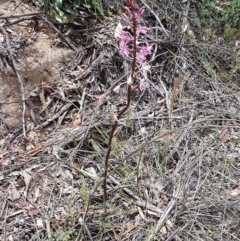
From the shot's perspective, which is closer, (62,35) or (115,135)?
(115,135)

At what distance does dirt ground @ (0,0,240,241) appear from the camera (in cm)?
224

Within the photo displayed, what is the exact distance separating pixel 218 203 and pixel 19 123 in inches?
46.3

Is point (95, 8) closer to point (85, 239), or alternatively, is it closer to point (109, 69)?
point (109, 69)

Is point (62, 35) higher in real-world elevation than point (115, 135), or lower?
higher

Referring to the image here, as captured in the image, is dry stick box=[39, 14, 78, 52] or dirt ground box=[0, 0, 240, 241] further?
dry stick box=[39, 14, 78, 52]

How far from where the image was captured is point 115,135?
2559mm

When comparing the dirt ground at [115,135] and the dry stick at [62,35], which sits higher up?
the dry stick at [62,35]

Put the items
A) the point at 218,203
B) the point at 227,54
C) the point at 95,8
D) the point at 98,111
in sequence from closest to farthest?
the point at 218,203 < the point at 98,111 < the point at 95,8 < the point at 227,54

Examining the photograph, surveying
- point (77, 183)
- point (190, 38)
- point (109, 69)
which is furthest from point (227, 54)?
point (77, 183)

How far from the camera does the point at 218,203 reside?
7.56 ft

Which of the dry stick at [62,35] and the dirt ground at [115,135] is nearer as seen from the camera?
the dirt ground at [115,135]

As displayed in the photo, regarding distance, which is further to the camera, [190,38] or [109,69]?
[190,38]

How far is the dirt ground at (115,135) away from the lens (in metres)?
2.24

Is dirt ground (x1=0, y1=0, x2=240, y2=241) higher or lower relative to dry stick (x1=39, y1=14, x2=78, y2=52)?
lower
